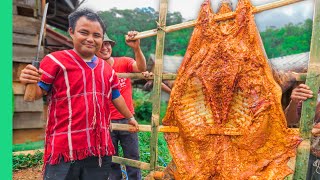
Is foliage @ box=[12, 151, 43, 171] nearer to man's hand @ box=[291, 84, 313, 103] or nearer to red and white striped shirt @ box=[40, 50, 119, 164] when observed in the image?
red and white striped shirt @ box=[40, 50, 119, 164]


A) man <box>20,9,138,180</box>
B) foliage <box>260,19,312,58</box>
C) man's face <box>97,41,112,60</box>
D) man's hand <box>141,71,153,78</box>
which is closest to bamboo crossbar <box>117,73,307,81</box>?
man's hand <box>141,71,153,78</box>

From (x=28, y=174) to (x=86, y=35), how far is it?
3999 mm

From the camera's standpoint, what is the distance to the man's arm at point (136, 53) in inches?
137

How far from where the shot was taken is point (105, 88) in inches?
111

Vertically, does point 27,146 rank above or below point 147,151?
below

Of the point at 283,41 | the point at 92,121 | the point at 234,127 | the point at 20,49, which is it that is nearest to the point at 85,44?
the point at 92,121

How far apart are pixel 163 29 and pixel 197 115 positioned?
0.93 meters

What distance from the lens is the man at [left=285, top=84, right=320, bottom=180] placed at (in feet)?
8.39

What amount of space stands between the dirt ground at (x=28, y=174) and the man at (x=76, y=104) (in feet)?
10.8

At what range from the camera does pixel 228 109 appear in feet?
9.15

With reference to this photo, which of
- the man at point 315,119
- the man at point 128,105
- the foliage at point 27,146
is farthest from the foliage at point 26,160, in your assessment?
the man at point 315,119

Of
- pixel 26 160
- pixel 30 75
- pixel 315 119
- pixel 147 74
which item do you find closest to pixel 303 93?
pixel 315 119

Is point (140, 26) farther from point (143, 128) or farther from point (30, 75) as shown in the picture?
point (30, 75)

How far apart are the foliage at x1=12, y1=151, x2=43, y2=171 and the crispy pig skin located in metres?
4.04
